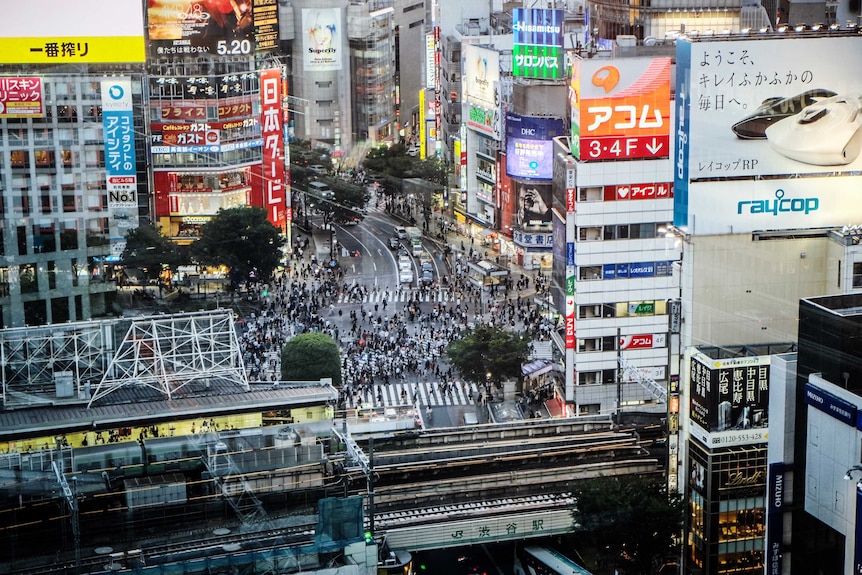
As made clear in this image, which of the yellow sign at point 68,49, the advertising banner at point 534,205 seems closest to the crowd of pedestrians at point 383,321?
the advertising banner at point 534,205

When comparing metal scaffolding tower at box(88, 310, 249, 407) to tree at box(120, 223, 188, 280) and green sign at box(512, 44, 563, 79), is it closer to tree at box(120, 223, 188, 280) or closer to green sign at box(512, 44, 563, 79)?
tree at box(120, 223, 188, 280)

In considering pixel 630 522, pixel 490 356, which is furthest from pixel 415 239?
pixel 630 522

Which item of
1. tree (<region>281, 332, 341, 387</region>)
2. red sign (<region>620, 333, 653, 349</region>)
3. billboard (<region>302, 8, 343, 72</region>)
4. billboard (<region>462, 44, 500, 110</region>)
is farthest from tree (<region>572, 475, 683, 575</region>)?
billboard (<region>302, 8, 343, 72</region>)

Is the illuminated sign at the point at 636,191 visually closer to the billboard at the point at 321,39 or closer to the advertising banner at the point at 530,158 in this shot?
the advertising banner at the point at 530,158

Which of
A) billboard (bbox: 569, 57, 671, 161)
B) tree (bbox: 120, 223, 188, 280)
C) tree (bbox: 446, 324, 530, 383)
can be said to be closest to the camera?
billboard (bbox: 569, 57, 671, 161)

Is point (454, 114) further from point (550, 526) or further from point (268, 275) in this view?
point (550, 526)

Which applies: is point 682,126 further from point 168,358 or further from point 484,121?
point 484,121

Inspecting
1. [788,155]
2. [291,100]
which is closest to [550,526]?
[788,155]
